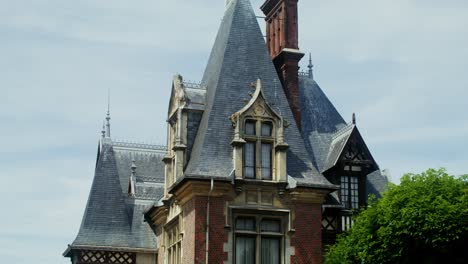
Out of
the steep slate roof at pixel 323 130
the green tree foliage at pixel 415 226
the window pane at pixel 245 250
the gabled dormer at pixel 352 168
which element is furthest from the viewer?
the steep slate roof at pixel 323 130

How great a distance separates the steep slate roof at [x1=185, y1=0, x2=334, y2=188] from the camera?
98.1ft

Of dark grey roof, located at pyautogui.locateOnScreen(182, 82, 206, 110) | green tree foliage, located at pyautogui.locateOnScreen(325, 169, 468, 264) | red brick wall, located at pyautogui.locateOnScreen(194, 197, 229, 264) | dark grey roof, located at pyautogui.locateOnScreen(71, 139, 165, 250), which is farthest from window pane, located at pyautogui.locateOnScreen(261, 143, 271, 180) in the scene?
dark grey roof, located at pyautogui.locateOnScreen(71, 139, 165, 250)

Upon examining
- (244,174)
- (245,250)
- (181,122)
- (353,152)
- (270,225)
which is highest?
(181,122)

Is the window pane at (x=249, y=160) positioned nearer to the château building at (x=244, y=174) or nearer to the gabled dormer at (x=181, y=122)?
the château building at (x=244, y=174)

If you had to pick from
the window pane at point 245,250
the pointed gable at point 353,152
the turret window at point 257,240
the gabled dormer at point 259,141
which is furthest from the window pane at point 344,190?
the window pane at point 245,250

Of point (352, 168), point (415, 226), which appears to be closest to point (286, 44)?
point (352, 168)

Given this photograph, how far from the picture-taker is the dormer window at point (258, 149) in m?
29.9

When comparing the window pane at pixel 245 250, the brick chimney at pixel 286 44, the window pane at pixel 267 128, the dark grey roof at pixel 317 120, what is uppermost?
the brick chimney at pixel 286 44

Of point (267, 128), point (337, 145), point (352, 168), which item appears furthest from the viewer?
point (337, 145)

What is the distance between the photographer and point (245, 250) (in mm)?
29312

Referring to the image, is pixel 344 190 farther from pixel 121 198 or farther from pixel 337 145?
pixel 121 198

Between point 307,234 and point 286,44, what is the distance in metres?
9.25

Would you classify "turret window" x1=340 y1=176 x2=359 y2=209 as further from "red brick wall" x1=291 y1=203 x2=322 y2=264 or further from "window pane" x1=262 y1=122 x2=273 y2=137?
"window pane" x1=262 y1=122 x2=273 y2=137

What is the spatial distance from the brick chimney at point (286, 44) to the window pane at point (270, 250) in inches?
253
